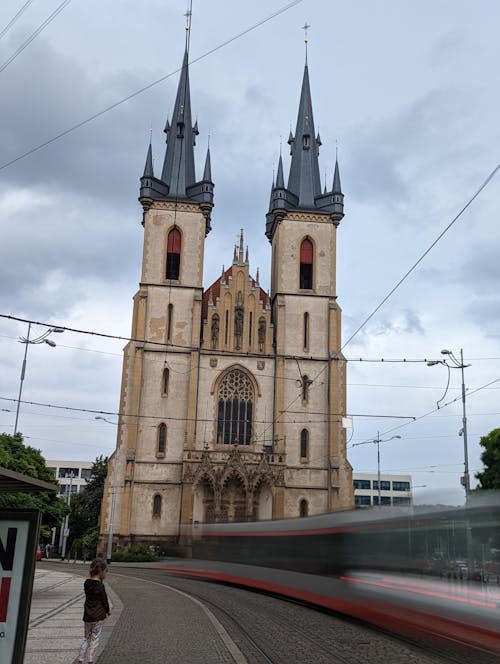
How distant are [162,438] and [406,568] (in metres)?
34.1

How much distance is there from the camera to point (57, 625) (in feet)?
46.2

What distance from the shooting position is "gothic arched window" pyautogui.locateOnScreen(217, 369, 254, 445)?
46281 millimetres

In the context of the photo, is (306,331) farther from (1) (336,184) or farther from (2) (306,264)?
(1) (336,184)

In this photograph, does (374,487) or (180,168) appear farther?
(374,487)

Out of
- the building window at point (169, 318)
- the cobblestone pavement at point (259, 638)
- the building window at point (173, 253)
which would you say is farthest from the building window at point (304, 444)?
the cobblestone pavement at point (259, 638)

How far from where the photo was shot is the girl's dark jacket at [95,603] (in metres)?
8.53

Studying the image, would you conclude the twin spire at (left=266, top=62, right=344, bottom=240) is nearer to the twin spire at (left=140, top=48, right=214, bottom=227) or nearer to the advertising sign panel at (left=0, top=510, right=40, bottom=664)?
the twin spire at (left=140, top=48, right=214, bottom=227)

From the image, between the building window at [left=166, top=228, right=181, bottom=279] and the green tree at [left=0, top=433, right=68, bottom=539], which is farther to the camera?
the building window at [left=166, top=228, right=181, bottom=279]

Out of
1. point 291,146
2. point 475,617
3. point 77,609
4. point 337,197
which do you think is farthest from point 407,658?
point 291,146

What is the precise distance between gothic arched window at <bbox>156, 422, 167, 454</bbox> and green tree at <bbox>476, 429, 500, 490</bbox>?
1852cm

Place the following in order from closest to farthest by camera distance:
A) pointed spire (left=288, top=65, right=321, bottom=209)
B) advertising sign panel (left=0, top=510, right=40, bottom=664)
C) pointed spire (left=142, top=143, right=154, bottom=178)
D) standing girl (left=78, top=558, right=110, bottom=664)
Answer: advertising sign panel (left=0, top=510, right=40, bottom=664) < standing girl (left=78, top=558, right=110, bottom=664) < pointed spire (left=142, top=143, right=154, bottom=178) < pointed spire (left=288, top=65, right=321, bottom=209)

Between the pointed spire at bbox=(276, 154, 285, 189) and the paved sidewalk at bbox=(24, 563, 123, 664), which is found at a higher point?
the pointed spire at bbox=(276, 154, 285, 189)

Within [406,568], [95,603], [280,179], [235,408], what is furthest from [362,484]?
[95,603]

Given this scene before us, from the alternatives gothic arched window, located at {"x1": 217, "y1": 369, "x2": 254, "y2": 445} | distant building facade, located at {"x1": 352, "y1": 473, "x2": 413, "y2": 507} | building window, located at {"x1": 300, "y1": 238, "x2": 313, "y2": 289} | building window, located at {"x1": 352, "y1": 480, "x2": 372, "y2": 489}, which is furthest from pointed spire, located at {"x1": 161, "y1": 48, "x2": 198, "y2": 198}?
building window, located at {"x1": 352, "y1": 480, "x2": 372, "y2": 489}
